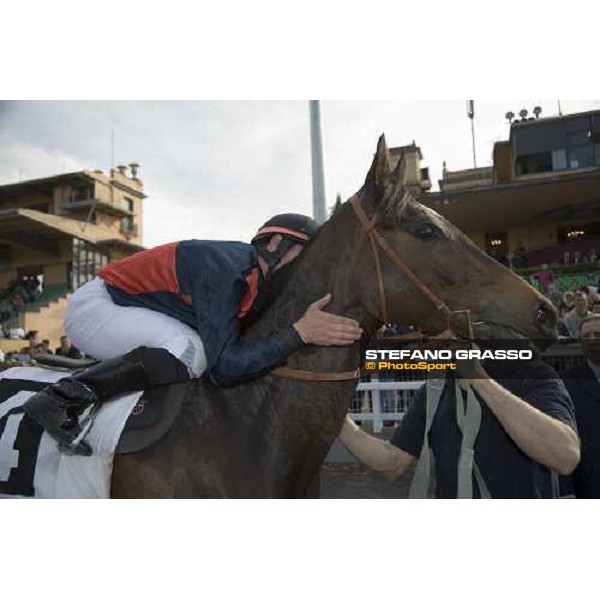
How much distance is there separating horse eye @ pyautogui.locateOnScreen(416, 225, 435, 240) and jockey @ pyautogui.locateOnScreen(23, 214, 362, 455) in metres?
0.47

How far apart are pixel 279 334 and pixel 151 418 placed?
25.7 inches

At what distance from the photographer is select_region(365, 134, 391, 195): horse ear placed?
2061 mm

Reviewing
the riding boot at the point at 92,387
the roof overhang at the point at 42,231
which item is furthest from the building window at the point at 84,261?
the riding boot at the point at 92,387

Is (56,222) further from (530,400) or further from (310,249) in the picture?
(530,400)

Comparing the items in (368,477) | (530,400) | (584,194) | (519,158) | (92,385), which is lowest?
(368,477)

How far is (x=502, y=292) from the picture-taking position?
1.98 metres

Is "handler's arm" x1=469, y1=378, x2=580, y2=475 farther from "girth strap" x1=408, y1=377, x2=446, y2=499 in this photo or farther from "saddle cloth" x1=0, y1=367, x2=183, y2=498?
"saddle cloth" x1=0, y1=367, x2=183, y2=498

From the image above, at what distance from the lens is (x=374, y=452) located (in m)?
2.48

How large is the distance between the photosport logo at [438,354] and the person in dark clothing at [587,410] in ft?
1.99

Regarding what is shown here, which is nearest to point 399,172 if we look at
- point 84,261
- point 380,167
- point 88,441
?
point 380,167

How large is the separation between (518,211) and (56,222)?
34.1ft

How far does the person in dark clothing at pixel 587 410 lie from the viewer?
2422 mm

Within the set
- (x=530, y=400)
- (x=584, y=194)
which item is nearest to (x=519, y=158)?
(x=584, y=194)

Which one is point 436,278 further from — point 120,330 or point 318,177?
point 318,177
